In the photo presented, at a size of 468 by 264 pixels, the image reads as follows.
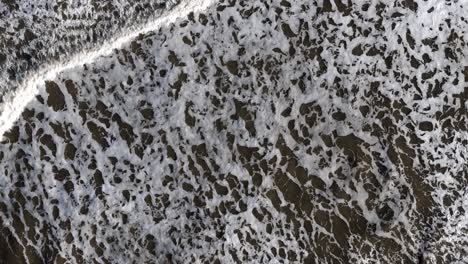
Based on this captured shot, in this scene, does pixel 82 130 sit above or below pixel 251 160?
above

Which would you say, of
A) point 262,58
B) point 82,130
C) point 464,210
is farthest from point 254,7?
point 464,210

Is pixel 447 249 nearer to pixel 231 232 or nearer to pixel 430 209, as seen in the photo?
pixel 430 209

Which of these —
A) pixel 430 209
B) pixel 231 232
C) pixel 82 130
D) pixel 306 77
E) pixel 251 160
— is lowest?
pixel 430 209

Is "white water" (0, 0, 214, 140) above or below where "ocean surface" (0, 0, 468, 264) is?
above

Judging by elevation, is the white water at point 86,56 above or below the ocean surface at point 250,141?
above

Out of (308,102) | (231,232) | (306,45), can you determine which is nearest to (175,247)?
(231,232)

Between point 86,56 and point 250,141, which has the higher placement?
point 86,56
